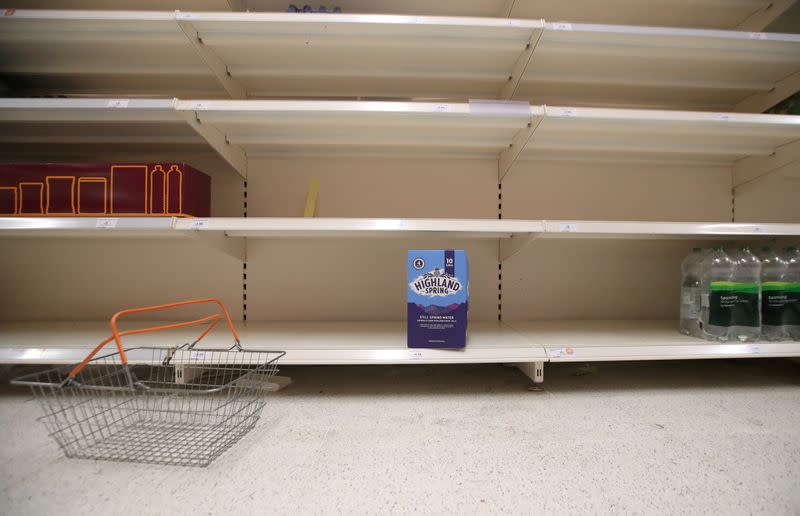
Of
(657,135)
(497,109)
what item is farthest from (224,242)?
(657,135)

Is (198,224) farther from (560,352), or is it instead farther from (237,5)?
(560,352)

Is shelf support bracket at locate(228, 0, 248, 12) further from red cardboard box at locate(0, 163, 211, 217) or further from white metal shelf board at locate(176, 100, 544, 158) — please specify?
red cardboard box at locate(0, 163, 211, 217)

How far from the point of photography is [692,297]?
136cm

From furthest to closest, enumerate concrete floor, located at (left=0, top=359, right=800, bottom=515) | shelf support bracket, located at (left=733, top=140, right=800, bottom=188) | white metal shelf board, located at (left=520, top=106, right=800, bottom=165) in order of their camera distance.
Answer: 1. shelf support bracket, located at (left=733, top=140, right=800, bottom=188)
2. white metal shelf board, located at (left=520, top=106, right=800, bottom=165)
3. concrete floor, located at (left=0, top=359, right=800, bottom=515)

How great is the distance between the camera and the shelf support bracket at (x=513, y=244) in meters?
1.29

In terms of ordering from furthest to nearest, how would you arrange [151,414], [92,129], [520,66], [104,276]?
[104,276], [92,129], [520,66], [151,414]

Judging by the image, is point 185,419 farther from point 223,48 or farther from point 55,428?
point 223,48

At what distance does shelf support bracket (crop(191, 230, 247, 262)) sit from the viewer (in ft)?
3.97

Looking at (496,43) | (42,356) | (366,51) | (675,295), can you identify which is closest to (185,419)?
(42,356)

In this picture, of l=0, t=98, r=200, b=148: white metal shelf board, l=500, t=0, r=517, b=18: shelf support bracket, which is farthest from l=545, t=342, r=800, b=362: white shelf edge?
l=0, t=98, r=200, b=148: white metal shelf board

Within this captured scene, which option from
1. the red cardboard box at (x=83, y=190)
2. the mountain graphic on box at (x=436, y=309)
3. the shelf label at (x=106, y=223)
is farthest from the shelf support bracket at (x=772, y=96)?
the shelf label at (x=106, y=223)

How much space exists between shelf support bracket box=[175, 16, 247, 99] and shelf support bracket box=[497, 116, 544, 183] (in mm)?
1350

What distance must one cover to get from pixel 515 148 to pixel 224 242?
4.57ft

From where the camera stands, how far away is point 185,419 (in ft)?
3.14
